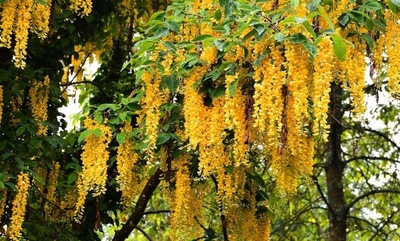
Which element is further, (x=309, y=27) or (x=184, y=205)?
(x=184, y=205)

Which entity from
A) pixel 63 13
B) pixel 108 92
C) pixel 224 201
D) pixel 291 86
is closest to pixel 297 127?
pixel 291 86

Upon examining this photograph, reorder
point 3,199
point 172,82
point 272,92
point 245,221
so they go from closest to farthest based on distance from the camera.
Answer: point 272,92
point 172,82
point 3,199
point 245,221

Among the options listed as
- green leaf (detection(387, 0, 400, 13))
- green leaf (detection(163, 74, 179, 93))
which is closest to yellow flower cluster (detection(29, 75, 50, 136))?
green leaf (detection(163, 74, 179, 93))

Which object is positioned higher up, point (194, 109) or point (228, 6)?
point (228, 6)

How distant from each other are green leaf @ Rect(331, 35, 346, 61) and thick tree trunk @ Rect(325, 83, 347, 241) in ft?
13.2

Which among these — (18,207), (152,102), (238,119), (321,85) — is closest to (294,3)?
(321,85)

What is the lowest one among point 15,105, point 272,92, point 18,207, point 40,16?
point 18,207

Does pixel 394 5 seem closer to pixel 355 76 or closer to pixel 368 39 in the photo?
pixel 368 39

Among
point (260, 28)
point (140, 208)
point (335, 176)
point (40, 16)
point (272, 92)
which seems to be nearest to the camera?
point (260, 28)

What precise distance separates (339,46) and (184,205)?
6.08 ft

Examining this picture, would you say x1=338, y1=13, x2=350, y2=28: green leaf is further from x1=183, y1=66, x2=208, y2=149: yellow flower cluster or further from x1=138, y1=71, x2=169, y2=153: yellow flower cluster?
x1=138, y1=71, x2=169, y2=153: yellow flower cluster

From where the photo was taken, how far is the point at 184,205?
14.2 ft

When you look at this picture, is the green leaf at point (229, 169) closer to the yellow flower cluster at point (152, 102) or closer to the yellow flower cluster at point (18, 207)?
the yellow flower cluster at point (152, 102)

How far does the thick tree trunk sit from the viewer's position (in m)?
6.85
